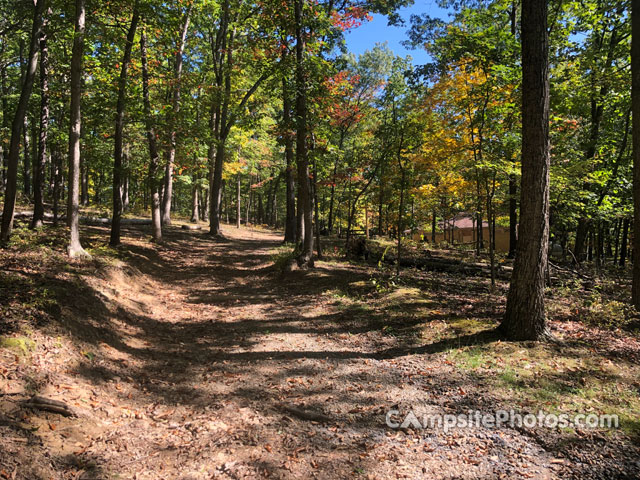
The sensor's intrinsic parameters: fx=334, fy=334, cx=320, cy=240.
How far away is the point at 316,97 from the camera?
10.6 metres

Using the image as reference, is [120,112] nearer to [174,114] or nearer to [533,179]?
[174,114]

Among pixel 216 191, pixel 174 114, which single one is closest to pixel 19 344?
pixel 174 114

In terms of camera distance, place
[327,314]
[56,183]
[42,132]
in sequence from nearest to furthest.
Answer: [327,314] → [42,132] → [56,183]

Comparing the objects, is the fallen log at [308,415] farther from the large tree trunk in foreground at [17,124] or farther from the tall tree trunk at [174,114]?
the tall tree trunk at [174,114]

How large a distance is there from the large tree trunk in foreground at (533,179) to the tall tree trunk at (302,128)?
628cm

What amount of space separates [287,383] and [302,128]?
799cm

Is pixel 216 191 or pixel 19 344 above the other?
pixel 216 191

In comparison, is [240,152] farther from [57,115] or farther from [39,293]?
[39,293]

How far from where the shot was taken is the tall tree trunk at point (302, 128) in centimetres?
1034

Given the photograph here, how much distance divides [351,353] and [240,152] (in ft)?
81.6

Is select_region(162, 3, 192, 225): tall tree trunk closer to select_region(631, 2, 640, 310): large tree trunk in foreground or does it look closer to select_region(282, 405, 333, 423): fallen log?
select_region(282, 405, 333, 423): fallen log

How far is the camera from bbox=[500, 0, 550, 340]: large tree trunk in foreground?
5293mm

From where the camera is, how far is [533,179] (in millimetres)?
5324

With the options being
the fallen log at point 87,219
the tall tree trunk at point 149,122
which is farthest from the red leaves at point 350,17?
the fallen log at point 87,219
